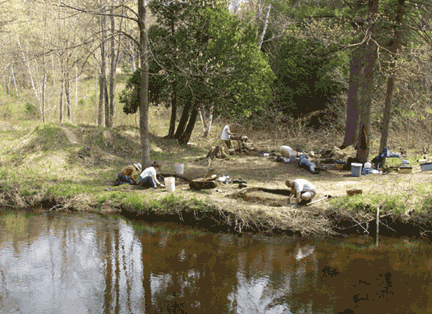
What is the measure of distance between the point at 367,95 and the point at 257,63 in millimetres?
5393

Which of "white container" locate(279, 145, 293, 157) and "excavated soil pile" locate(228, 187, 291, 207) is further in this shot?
"white container" locate(279, 145, 293, 157)

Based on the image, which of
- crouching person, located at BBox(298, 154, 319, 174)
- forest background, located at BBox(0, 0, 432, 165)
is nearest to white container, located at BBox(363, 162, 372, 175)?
forest background, located at BBox(0, 0, 432, 165)

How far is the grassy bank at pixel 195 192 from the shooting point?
34.1ft

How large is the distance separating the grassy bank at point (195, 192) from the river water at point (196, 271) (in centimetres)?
51

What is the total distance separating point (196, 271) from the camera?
27.6ft

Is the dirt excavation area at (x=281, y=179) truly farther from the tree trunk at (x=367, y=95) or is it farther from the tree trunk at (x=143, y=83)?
the tree trunk at (x=143, y=83)

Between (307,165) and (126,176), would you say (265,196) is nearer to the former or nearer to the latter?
(307,165)

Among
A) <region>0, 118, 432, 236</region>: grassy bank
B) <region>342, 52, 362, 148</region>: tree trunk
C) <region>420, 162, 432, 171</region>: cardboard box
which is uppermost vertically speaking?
<region>342, 52, 362, 148</region>: tree trunk

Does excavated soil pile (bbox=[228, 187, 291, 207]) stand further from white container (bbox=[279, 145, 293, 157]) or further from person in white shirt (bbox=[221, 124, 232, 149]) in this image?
person in white shirt (bbox=[221, 124, 232, 149])

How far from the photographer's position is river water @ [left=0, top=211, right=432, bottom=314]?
7.12 m

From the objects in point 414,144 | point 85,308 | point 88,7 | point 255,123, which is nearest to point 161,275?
point 85,308

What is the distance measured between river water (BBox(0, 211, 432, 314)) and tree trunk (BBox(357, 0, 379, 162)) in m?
5.37

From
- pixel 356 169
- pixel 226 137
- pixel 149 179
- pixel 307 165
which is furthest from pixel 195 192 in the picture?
pixel 226 137

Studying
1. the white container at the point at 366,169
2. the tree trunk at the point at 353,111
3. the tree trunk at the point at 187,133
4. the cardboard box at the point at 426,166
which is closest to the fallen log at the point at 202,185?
the white container at the point at 366,169
